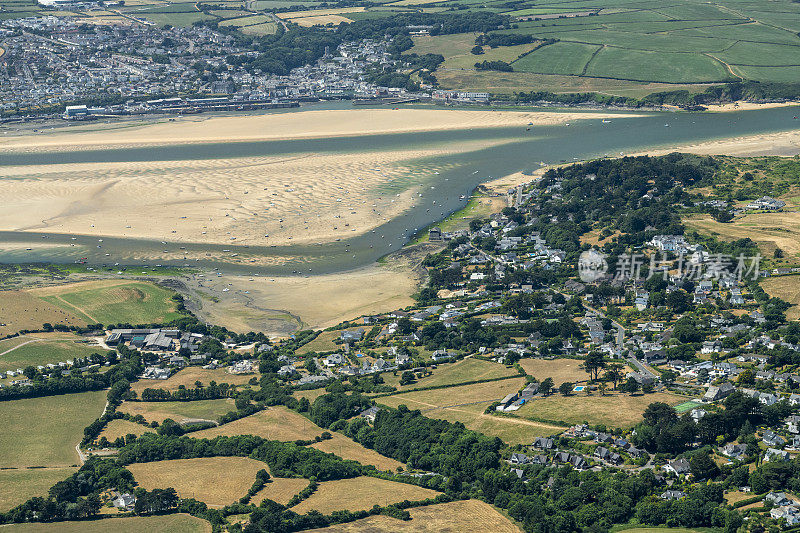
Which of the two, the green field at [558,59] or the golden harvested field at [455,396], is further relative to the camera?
the green field at [558,59]

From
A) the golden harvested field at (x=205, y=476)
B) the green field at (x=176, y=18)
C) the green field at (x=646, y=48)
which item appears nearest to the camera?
the golden harvested field at (x=205, y=476)

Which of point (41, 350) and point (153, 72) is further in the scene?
point (153, 72)

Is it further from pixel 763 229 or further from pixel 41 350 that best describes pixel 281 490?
pixel 763 229

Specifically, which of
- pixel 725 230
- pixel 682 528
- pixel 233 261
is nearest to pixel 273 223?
pixel 233 261

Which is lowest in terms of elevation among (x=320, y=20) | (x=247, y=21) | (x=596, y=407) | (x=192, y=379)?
(x=192, y=379)

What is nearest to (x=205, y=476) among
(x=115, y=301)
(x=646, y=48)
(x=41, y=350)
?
(x=41, y=350)

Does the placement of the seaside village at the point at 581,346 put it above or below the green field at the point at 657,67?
below

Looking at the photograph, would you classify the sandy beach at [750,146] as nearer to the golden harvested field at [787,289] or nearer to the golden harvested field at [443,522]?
the golden harvested field at [787,289]

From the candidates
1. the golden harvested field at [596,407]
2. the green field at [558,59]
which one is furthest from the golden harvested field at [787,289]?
the green field at [558,59]

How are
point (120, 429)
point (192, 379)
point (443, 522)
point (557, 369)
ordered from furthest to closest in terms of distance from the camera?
point (192, 379)
point (557, 369)
point (120, 429)
point (443, 522)
